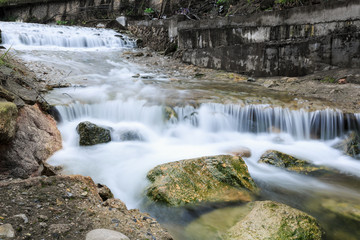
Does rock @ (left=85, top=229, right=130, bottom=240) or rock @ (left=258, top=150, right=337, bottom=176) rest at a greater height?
rock @ (left=85, top=229, right=130, bottom=240)

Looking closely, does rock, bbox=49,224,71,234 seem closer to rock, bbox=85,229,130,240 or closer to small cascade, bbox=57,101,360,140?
rock, bbox=85,229,130,240

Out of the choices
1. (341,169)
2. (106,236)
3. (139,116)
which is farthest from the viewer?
(139,116)

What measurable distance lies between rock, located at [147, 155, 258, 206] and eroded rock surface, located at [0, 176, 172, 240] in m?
0.64

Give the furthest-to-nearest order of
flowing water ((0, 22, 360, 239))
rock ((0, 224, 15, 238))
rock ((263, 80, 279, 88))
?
rock ((263, 80, 279, 88)), flowing water ((0, 22, 360, 239)), rock ((0, 224, 15, 238))

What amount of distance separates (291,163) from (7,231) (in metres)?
3.99

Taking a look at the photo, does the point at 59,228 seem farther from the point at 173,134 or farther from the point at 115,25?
the point at 115,25

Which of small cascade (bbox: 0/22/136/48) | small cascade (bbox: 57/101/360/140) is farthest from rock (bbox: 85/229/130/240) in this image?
small cascade (bbox: 0/22/136/48)

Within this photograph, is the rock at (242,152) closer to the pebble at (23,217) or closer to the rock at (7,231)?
the pebble at (23,217)

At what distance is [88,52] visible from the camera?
40.7ft

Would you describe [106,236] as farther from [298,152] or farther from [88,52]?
[88,52]

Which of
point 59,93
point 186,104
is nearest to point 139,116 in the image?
point 186,104

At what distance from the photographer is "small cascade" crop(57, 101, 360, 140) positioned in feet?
18.0

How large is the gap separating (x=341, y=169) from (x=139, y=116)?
13.2 feet

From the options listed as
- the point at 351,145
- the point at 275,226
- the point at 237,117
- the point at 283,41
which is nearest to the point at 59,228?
the point at 275,226
